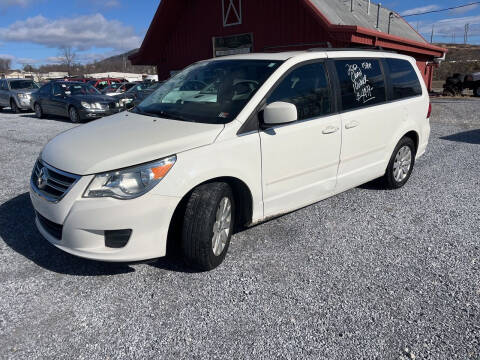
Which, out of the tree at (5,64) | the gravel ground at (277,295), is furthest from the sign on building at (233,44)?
the tree at (5,64)

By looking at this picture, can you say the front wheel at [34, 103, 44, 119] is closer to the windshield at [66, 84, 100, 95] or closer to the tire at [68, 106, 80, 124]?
the windshield at [66, 84, 100, 95]

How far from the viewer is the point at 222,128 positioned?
125 inches

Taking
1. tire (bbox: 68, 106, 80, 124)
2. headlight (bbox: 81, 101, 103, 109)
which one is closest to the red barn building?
headlight (bbox: 81, 101, 103, 109)

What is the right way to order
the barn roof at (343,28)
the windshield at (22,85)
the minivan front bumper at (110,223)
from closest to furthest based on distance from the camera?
1. the minivan front bumper at (110,223)
2. the barn roof at (343,28)
3. the windshield at (22,85)

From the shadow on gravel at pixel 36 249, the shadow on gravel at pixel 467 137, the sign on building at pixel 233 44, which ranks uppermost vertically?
the sign on building at pixel 233 44

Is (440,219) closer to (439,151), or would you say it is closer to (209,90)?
(209,90)

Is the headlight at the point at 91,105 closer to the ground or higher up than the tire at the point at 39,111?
higher up

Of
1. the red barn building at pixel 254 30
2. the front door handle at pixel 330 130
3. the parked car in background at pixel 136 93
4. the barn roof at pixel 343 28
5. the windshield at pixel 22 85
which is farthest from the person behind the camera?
the windshield at pixel 22 85

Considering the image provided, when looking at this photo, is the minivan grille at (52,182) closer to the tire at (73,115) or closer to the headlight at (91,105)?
the headlight at (91,105)

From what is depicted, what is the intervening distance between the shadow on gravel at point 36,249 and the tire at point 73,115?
30.7 feet

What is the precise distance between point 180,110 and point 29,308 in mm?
2075

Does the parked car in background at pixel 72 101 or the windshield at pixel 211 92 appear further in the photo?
the parked car in background at pixel 72 101

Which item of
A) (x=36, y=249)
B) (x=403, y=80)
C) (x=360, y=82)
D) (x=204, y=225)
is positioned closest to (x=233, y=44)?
(x=403, y=80)

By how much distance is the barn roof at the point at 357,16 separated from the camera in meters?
14.2
